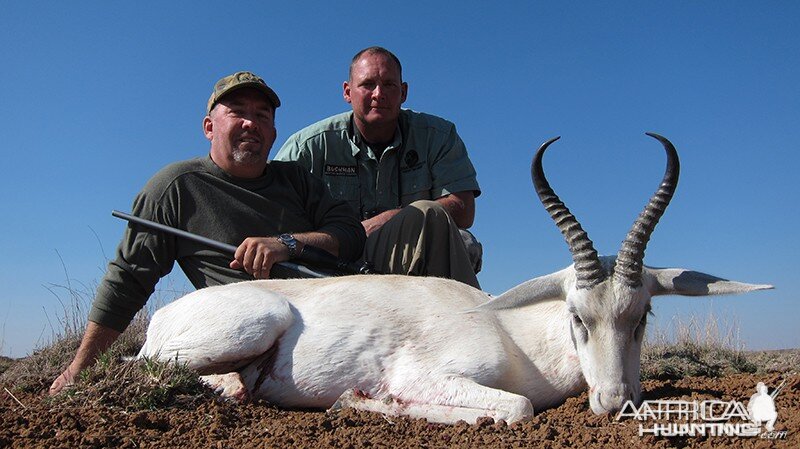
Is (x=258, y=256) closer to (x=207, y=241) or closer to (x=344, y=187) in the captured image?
(x=207, y=241)

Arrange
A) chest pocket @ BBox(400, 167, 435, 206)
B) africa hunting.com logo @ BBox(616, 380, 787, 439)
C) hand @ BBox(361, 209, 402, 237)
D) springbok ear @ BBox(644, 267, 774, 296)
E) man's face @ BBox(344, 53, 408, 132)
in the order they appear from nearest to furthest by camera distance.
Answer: africa hunting.com logo @ BBox(616, 380, 787, 439), springbok ear @ BBox(644, 267, 774, 296), hand @ BBox(361, 209, 402, 237), man's face @ BBox(344, 53, 408, 132), chest pocket @ BBox(400, 167, 435, 206)

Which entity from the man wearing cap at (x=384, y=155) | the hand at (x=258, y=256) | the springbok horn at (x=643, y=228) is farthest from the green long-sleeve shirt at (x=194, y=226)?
the springbok horn at (x=643, y=228)

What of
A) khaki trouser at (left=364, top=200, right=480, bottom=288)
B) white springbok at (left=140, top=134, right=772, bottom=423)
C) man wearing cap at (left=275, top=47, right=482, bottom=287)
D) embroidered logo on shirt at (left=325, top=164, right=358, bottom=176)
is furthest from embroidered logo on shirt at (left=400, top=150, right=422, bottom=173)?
white springbok at (left=140, top=134, right=772, bottom=423)

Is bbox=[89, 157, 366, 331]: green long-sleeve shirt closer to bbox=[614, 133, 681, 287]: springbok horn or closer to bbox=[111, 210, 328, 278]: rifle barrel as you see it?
bbox=[111, 210, 328, 278]: rifle barrel

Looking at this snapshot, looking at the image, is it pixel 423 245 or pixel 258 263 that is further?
pixel 423 245

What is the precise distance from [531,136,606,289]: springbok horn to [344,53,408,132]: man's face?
4.43 m

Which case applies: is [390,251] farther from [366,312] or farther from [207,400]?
[207,400]

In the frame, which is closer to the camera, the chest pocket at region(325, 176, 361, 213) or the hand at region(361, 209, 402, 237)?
the hand at region(361, 209, 402, 237)

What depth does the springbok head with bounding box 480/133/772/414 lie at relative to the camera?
4.21 meters

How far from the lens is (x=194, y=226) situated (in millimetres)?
6656

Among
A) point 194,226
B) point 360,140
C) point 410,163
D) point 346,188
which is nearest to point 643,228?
point 194,226

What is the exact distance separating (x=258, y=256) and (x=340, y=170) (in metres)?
3.47

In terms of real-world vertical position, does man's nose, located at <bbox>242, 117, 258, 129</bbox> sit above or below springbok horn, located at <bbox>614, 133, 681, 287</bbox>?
above

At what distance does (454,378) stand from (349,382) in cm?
71
